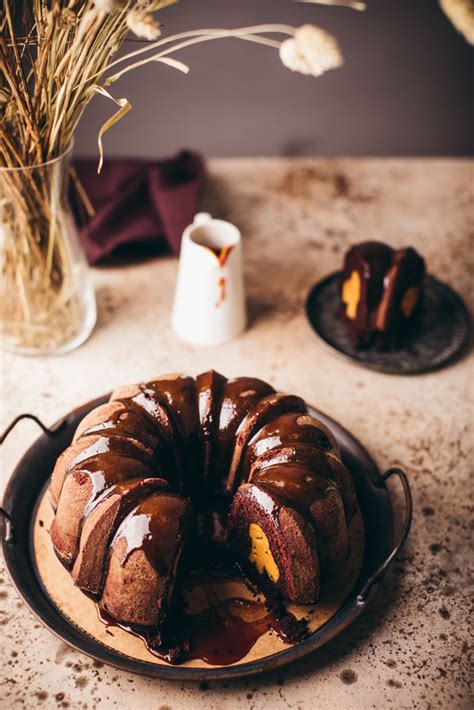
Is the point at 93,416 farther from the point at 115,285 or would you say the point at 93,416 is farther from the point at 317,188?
the point at 317,188

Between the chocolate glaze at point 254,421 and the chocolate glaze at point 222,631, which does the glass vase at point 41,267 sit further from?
the chocolate glaze at point 222,631

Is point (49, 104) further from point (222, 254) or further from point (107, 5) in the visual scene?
point (222, 254)

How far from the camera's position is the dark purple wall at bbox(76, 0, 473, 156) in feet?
7.73

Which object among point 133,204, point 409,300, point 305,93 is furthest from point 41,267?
point 305,93

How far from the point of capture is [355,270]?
1703 mm

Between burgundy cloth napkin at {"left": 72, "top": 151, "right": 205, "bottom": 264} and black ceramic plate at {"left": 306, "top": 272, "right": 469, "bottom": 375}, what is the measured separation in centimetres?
44

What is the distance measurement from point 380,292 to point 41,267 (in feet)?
2.58

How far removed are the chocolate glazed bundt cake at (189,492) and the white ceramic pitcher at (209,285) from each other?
38cm

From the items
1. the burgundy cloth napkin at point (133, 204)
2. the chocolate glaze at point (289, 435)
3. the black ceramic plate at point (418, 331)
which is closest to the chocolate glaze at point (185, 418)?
the chocolate glaze at point (289, 435)

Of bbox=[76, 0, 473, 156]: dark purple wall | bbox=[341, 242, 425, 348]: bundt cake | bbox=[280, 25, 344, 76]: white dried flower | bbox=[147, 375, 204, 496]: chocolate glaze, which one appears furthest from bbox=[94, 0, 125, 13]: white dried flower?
bbox=[76, 0, 473, 156]: dark purple wall

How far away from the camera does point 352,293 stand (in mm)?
1729

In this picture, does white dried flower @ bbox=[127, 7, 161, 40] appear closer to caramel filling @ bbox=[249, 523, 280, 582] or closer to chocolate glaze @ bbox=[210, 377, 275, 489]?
chocolate glaze @ bbox=[210, 377, 275, 489]

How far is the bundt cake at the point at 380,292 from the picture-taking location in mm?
1665

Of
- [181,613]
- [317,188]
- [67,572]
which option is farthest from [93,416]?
[317,188]
